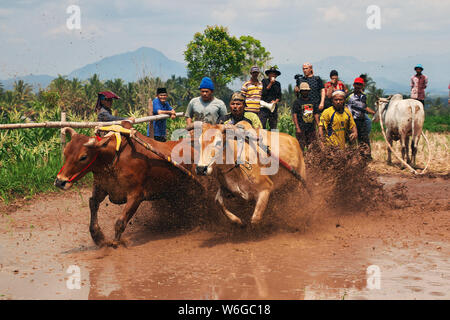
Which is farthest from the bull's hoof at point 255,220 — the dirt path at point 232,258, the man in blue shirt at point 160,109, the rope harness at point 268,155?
the man in blue shirt at point 160,109

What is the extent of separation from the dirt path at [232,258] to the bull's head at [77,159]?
941mm

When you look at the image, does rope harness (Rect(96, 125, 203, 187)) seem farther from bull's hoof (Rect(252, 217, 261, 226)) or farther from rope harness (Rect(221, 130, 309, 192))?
bull's hoof (Rect(252, 217, 261, 226))

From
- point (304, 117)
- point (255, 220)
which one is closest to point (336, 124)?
point (304, 117)

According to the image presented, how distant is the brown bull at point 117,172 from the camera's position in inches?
259

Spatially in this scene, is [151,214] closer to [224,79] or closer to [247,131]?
[247,131]

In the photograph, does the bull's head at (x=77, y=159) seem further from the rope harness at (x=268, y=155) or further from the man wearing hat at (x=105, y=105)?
the man wearing hat at (x=105, y=105)

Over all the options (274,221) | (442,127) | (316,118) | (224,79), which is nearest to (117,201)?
(274,221)

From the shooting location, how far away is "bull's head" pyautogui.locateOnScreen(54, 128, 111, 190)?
6.52 meters

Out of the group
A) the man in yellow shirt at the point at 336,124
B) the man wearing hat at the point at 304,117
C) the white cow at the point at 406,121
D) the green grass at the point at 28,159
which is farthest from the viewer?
the white cow at the point at 406,121

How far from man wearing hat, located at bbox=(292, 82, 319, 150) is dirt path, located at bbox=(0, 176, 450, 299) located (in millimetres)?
2349

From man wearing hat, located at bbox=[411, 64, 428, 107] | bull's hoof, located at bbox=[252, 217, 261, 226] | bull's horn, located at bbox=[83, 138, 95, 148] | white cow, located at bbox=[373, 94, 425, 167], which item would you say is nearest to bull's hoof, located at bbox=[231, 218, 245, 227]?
bull's hoof, located at bbox=[252, 217, 261, 226]

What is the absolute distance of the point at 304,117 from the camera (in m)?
10.5

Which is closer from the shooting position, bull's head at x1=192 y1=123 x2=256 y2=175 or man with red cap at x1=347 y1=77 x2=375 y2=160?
bull's head at x1=192 y1=123 x2=256 y2=175

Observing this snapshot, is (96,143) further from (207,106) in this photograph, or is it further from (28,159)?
(28,159)
